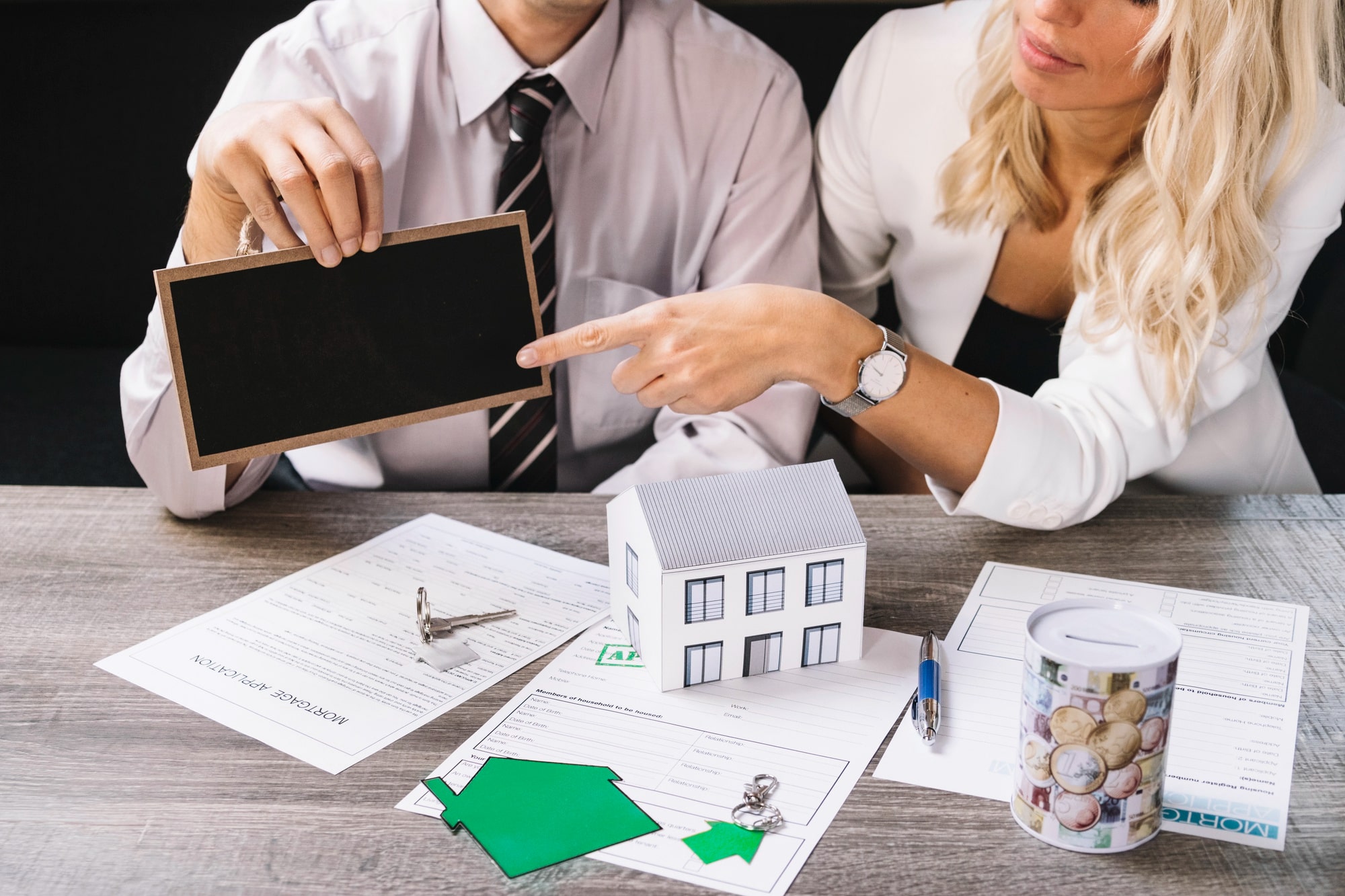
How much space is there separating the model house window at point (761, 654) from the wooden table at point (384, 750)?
0.12m

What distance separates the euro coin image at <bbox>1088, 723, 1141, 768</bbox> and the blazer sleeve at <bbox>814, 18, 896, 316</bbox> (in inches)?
37.8

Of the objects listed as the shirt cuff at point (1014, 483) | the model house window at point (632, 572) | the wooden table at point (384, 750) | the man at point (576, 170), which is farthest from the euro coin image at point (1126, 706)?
the man at point (576, 170)

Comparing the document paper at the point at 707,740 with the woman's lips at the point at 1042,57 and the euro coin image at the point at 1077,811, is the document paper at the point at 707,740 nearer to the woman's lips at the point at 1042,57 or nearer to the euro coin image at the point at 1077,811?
the euro coin image at the point at 1077,811

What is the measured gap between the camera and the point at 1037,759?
65 centimetres

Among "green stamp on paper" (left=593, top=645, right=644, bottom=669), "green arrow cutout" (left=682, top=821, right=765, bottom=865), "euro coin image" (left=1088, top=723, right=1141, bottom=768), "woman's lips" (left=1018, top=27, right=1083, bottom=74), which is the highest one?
"woman's lips" (left=1018, top=27, right=1083, bottom=74)

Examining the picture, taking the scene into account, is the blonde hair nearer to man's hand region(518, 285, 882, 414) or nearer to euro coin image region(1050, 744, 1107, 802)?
man's hand region(518, 285, 882, 414)

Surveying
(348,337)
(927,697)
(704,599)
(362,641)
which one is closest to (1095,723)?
(927,697)

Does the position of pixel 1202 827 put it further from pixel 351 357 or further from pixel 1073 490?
pixel 351 357

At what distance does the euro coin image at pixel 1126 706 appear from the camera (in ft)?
2.00

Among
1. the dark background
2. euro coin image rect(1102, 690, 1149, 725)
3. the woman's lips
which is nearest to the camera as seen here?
euro coin image rect(1102, 690, 1149, 725)

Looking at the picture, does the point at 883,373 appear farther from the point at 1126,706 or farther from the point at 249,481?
the point at 249,481

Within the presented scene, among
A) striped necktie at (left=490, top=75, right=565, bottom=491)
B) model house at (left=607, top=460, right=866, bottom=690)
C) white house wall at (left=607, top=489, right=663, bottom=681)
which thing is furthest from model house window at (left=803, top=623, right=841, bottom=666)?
striped necktie at (left=490, top=75, right=565, bottom=491)

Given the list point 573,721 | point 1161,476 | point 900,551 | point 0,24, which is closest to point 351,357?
point 573,721

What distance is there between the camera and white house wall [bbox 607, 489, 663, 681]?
2.63 ft
